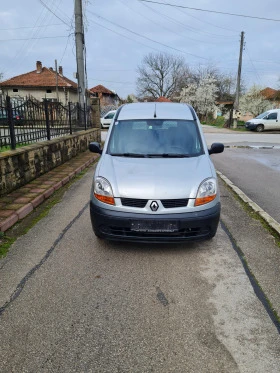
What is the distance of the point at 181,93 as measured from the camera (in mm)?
60031

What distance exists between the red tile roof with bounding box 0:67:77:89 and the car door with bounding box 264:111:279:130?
94.1ft

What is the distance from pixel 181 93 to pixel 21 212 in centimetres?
5937

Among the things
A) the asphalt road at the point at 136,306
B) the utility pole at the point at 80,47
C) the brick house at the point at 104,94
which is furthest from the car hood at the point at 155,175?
the brick house at the point at 104,94

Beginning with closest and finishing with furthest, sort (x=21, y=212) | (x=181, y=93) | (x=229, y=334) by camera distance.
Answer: (x=229, y=334) < (x=21, y=212) < (x=181, y=93)

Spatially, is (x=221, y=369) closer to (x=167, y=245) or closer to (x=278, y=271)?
(x=278, y=271)

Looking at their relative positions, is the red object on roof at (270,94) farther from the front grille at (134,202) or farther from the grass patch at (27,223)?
the front grille at (134,202)

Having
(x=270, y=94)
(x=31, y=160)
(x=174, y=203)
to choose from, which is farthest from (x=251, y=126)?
(x=270, y=94)

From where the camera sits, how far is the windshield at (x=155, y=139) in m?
4.42

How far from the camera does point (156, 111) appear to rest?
16.7 feet

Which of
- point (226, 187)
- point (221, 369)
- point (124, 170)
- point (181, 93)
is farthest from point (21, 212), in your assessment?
point (181, 93)

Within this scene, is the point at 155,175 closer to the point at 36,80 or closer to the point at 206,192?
the point at 206,192

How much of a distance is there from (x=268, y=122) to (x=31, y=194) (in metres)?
26.9

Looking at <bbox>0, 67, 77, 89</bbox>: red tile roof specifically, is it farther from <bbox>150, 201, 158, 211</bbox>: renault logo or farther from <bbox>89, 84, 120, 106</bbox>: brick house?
<bbox>150, 201, 158, 211</bbox>: renault logo

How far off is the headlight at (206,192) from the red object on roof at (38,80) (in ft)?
143
